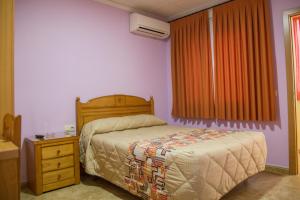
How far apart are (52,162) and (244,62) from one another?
2.85 metres

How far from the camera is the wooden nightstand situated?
94.6 inches

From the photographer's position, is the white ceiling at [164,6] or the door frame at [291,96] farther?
the white ceiling at [164,6]

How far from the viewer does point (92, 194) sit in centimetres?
241

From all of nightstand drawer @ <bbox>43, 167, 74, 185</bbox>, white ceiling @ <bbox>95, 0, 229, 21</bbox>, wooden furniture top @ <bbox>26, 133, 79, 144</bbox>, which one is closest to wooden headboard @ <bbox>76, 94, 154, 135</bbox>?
wooden furniture top @ <bbox>26, 133, 79, 144</bbox>

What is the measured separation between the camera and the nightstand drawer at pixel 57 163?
8.03 feet

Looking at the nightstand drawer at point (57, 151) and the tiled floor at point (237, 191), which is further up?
the nightstand drawer at point (57, 151)

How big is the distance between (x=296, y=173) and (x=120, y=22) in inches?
133

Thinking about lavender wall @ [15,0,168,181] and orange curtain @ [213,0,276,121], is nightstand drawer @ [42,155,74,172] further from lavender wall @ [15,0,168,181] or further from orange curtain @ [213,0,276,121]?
orange curtain @ [213,0,276,121]

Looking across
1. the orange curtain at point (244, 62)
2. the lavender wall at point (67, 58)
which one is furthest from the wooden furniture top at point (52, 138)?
the orange curtain at point (244, 62)

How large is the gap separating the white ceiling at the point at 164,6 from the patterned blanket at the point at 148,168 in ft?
7.96

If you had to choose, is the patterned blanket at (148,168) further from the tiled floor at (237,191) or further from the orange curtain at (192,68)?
the orange curtain at (192,68)

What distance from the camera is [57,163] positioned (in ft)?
8.31

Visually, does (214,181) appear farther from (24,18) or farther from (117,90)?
(24,18)

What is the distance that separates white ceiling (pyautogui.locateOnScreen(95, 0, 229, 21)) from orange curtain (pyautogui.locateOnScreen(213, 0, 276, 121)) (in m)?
0.32
